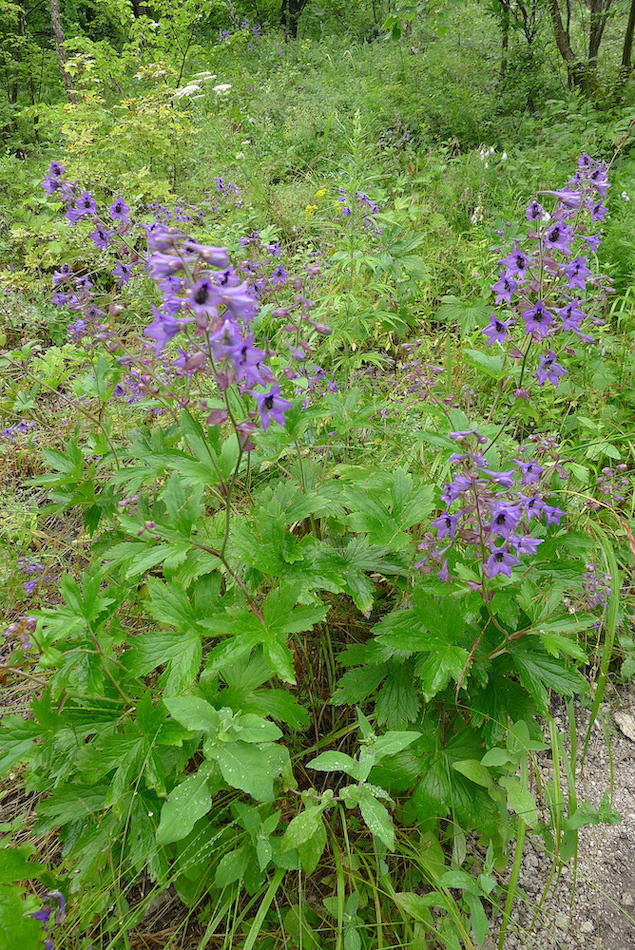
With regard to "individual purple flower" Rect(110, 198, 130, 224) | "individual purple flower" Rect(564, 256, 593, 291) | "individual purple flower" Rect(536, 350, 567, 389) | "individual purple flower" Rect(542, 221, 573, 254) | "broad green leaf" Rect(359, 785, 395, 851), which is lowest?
→ "broad green leaf" Rect(359, 785, 395, 851)

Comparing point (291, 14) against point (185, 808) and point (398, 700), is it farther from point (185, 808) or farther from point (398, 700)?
point (185, 808)

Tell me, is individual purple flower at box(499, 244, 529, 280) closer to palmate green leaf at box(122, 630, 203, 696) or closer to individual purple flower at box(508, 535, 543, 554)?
individual purple flower at box(508, 535, 543, 554)

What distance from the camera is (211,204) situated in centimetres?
470

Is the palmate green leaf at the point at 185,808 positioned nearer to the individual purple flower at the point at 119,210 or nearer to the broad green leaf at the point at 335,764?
the broad green leaf at the point at 335,764

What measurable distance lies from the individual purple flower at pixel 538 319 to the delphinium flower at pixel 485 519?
45 centimetres

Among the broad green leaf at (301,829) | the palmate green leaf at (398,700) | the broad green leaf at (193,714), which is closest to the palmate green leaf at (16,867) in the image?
the broad green leaf at (193,714)

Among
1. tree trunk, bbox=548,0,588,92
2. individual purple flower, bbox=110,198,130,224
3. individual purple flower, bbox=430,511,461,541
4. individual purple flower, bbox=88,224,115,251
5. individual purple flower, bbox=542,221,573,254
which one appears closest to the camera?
individual purple flower, bbox=430,511,461,541

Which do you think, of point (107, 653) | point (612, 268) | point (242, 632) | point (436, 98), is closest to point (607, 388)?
point (612, 268)

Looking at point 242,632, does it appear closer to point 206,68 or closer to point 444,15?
point 444,15

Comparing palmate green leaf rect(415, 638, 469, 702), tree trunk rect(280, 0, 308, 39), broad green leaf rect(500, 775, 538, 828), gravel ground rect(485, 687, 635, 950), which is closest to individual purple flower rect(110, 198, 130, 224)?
palmate green leaf rect(415, 638, 469, 702)

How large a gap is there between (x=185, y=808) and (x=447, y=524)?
1099mm

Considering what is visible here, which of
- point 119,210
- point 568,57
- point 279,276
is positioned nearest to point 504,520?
point 279,276

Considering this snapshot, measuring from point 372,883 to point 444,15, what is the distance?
6.11 meters

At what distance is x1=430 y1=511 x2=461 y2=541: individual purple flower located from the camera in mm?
1667
